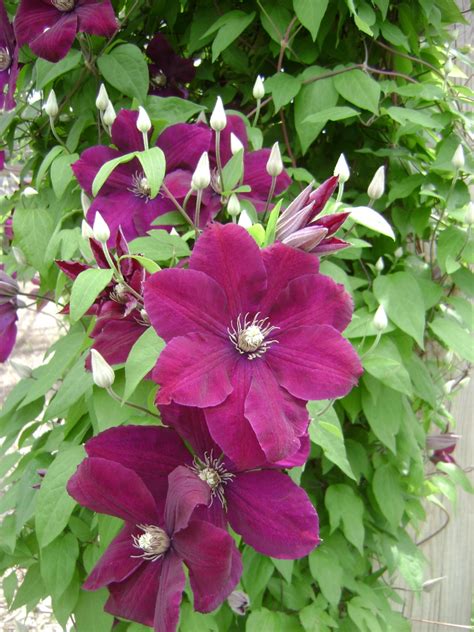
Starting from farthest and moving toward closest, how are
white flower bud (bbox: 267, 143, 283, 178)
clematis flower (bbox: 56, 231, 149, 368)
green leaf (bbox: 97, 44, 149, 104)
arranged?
1. green leaf (bbox: 97, 44, 149, 104)
2. white flower bud (bbox: 267, 143, 283, 178)
3. clematis flower (bbox: 56, 231, 149, 368)

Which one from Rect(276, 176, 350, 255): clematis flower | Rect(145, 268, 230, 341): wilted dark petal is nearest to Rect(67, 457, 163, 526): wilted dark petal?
Rect(145, 268, 230, 341): wilted dark petal

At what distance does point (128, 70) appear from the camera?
960mm

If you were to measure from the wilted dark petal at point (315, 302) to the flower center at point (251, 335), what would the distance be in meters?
0.02

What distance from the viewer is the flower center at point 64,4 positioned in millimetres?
884

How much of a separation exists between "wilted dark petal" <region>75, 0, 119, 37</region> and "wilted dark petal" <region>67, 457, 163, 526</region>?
585 mm

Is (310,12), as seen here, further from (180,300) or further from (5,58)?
(180,300)

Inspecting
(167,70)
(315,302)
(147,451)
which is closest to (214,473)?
(147,451)

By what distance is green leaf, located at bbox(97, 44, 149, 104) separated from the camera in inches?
37.6

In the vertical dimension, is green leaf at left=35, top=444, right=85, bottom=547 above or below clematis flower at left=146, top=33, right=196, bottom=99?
below

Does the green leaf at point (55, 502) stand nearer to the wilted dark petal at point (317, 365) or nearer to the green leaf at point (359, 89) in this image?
the wilted dark petal at point (317, 365)

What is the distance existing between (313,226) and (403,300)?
1.63 ft

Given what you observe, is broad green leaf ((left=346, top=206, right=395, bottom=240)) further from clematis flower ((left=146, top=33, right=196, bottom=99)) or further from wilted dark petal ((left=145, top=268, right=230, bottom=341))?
clematis flower ((left=146, top=33, right=196, bottom=99))

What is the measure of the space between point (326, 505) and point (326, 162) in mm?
568

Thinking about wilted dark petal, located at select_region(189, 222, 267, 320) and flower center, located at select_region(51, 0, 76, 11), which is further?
flower center, located at select_region(51, 0, 76, 11)
